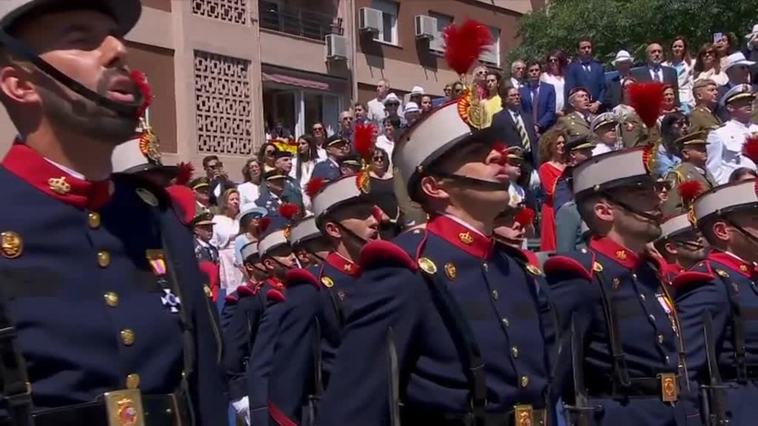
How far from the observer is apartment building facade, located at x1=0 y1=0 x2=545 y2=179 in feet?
74.9

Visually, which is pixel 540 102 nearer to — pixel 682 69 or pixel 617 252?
pixel 682 69

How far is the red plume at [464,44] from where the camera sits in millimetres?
5238

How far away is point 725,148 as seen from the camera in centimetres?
1310

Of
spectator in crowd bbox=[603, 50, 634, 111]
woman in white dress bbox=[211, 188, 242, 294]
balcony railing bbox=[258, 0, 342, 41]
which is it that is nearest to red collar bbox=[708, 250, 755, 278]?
woman in white dress bbox=[211, 188, 242, 294]

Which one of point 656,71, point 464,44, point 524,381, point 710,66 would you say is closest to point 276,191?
point 656,71

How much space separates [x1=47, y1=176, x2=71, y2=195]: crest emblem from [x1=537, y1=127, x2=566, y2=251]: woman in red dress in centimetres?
829

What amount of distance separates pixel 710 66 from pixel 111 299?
47.0ft

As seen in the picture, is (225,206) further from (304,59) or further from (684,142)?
(304,59)

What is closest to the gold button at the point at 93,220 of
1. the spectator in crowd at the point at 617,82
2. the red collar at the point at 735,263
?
the red collar at the point at 735,263

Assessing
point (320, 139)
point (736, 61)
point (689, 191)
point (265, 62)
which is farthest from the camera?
point (265, 62)

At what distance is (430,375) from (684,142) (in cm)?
805

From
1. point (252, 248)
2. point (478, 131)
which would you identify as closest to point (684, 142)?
point (252, 248)

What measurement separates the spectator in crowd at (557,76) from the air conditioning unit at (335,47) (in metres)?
9.03

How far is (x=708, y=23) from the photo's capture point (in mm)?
25094
